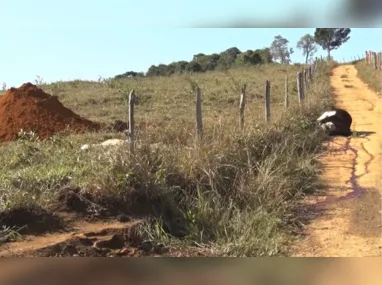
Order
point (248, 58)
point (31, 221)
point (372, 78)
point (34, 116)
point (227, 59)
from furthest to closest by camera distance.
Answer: point (248, 58)
point (227, 59)
point (372, 78)
point (34, 116)
point (31, 221)

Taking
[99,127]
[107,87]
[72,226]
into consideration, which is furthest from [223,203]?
[107,87]

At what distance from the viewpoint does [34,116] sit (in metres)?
10.1

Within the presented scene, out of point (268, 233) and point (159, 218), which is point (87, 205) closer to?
point (159, 218)

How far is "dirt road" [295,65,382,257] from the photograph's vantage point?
3.79 metres

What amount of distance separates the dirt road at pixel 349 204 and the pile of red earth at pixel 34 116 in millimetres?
4648

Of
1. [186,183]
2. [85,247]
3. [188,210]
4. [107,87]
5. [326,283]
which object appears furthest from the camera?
[107,87]

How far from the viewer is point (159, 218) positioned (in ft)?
13.3

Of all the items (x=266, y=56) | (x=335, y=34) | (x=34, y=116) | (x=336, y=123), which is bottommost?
(x=336, y=123)

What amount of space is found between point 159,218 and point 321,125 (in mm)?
5545

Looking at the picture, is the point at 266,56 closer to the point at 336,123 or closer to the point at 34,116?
the point at 336,123

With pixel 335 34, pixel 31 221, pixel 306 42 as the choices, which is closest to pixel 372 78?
pixel 306 42

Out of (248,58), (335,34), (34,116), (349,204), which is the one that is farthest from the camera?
(248,58)

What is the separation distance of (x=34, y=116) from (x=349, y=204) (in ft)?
23.0

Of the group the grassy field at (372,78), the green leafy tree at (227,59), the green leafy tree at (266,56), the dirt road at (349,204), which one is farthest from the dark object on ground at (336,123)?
the green leafy tree at (266,56)
